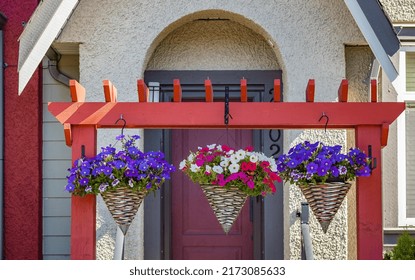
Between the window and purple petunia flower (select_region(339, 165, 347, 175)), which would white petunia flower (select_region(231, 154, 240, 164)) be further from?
the window

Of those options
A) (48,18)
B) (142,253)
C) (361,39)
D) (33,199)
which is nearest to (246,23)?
(361,39)

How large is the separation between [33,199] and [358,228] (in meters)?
3.70

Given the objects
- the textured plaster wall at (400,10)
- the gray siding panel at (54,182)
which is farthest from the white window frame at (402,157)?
the gray siding panel at (54,182)

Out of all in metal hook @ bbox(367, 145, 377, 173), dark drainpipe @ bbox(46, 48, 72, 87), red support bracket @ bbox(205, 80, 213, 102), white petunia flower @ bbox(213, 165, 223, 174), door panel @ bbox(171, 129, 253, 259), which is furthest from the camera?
dark drainpipe @ bbox(46, 48, 72, 87)

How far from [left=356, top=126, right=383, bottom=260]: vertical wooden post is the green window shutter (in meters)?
2.51

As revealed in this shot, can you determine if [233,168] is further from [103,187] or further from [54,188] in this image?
[54,188]

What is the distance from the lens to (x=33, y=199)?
281 inches

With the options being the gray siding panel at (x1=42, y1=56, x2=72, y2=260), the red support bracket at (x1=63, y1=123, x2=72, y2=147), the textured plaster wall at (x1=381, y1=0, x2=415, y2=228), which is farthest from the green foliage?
the gray siding panel at (x1=42, y1=56, x2=72, y2=260)

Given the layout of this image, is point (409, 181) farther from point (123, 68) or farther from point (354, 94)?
point (123, 68)

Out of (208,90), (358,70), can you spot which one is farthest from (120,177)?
(358,70)

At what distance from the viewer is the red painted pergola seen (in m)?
4.60

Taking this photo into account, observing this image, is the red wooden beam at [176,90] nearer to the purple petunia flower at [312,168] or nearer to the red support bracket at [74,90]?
the red support bracket at [74,90]

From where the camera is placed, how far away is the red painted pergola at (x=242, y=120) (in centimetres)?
460

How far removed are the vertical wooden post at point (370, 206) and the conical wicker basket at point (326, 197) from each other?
0.69 feet
